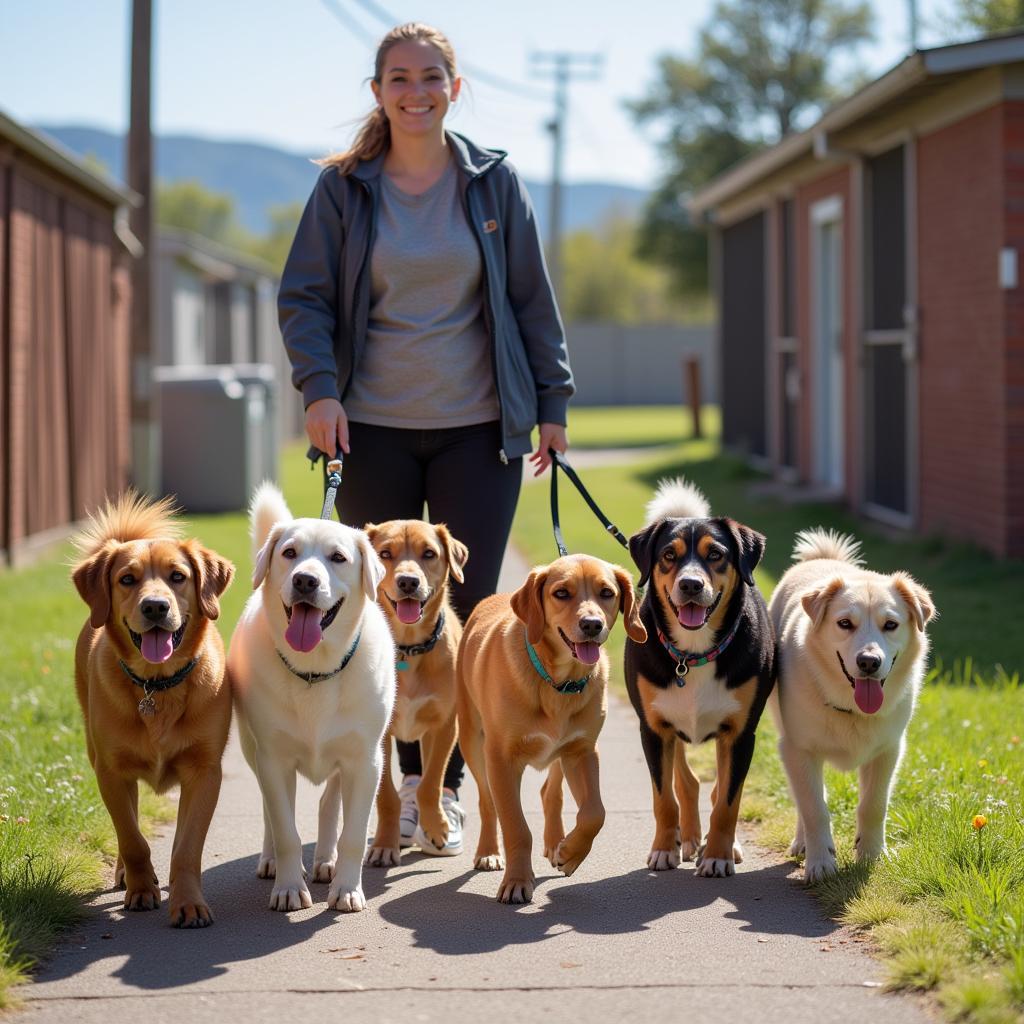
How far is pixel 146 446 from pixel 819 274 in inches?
311

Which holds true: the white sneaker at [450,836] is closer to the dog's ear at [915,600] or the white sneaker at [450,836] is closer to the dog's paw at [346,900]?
the dog's paw at [346,900]

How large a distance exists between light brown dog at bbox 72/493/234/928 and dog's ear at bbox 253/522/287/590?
0.51ft

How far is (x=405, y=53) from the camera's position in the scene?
227 inches

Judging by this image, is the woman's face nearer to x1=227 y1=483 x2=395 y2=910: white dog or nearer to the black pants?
the black pants

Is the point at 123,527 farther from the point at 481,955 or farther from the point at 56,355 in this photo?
the point at 56,355

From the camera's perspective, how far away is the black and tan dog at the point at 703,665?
524 cm

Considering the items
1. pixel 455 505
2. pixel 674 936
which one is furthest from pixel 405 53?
pixel 674 936

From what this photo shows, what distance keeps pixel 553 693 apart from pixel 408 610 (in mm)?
677

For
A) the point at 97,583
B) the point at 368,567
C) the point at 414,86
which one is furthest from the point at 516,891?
the point at 414,86

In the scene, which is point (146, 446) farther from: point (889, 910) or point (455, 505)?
point (889, 910)

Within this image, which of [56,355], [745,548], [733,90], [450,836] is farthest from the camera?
[733,90]

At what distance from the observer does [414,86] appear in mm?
5758

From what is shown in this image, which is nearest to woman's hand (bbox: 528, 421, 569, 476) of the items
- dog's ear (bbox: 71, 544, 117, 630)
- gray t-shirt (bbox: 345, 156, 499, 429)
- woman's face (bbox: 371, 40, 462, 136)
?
gray t-shirt (bbox: 345, 156, 499, 429)

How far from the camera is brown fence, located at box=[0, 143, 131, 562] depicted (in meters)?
13.9
